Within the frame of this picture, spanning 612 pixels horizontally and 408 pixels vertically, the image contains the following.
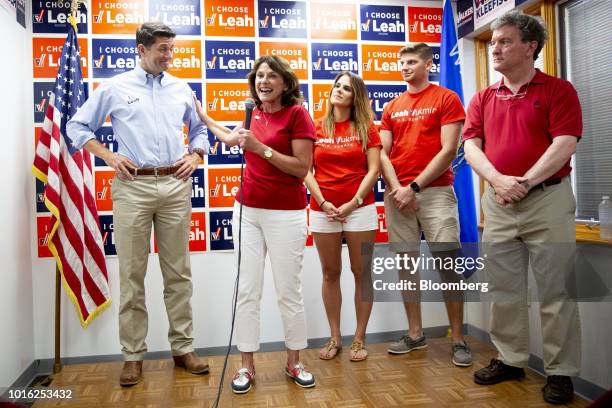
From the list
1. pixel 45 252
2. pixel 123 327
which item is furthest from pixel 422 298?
pixel 45 252

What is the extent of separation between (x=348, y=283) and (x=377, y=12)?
75.9 inches

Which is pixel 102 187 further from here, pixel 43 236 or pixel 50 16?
pixel 50 16

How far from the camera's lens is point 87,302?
306 cm

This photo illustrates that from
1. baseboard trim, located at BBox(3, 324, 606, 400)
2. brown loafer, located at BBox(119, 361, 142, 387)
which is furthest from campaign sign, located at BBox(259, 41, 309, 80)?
brown loafer, located at BBox(119, 361, 142, 387)

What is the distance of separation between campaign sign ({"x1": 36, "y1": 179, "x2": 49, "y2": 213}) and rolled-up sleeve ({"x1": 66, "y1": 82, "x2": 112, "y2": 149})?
0.59m

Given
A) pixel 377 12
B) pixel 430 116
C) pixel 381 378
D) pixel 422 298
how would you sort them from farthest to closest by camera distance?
pixel 377 12, pixel 422 298, pixel 430 116, pixel 381 378

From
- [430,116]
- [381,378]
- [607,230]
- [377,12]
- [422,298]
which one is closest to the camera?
[607,230]

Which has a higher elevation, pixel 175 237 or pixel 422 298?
pixel 175 237

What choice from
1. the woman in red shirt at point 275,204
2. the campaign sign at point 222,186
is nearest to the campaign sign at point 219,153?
the campaign sign at point 222,186

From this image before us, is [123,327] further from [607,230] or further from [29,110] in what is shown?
[607,230]

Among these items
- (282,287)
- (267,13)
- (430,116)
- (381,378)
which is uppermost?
(267,13)

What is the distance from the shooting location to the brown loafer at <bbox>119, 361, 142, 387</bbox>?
8.92ft

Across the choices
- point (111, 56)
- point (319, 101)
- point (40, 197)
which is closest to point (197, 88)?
point (111, 56)

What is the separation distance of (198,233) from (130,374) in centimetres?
97
